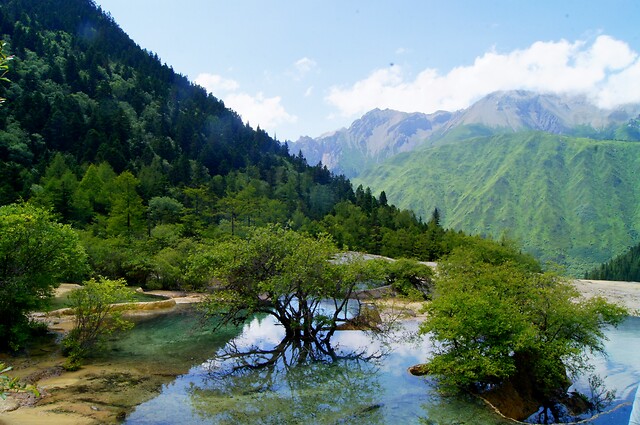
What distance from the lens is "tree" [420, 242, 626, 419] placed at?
767 inches

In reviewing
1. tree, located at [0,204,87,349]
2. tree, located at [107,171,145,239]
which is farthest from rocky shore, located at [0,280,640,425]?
tree, located at [107,171,145,239]

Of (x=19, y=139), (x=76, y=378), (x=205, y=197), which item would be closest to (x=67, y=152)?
(x=19, y=139)

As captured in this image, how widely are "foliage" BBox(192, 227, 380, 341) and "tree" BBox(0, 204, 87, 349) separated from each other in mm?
8180

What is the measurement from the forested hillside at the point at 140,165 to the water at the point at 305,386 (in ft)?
30.6

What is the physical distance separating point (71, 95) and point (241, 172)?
4541 centimetres

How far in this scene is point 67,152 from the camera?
90.9m

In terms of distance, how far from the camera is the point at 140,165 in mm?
94688

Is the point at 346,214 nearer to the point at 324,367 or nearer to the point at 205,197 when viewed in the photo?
the point at 205,197

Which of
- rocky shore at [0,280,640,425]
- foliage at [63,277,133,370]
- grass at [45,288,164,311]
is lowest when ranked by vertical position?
rocky shore at [0,280,640,425]

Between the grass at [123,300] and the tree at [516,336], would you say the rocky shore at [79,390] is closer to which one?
the grass at [123,300]

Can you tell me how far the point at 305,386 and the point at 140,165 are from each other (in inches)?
3330

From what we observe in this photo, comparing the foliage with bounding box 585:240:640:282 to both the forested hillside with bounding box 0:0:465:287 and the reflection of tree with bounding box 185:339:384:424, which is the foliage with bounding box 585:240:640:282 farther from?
the reflection of tree with bounding box 185:339:384:424

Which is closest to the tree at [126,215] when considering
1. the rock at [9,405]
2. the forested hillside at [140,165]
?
the forested hillside at [140,165]

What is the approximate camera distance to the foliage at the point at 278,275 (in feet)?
86.1
